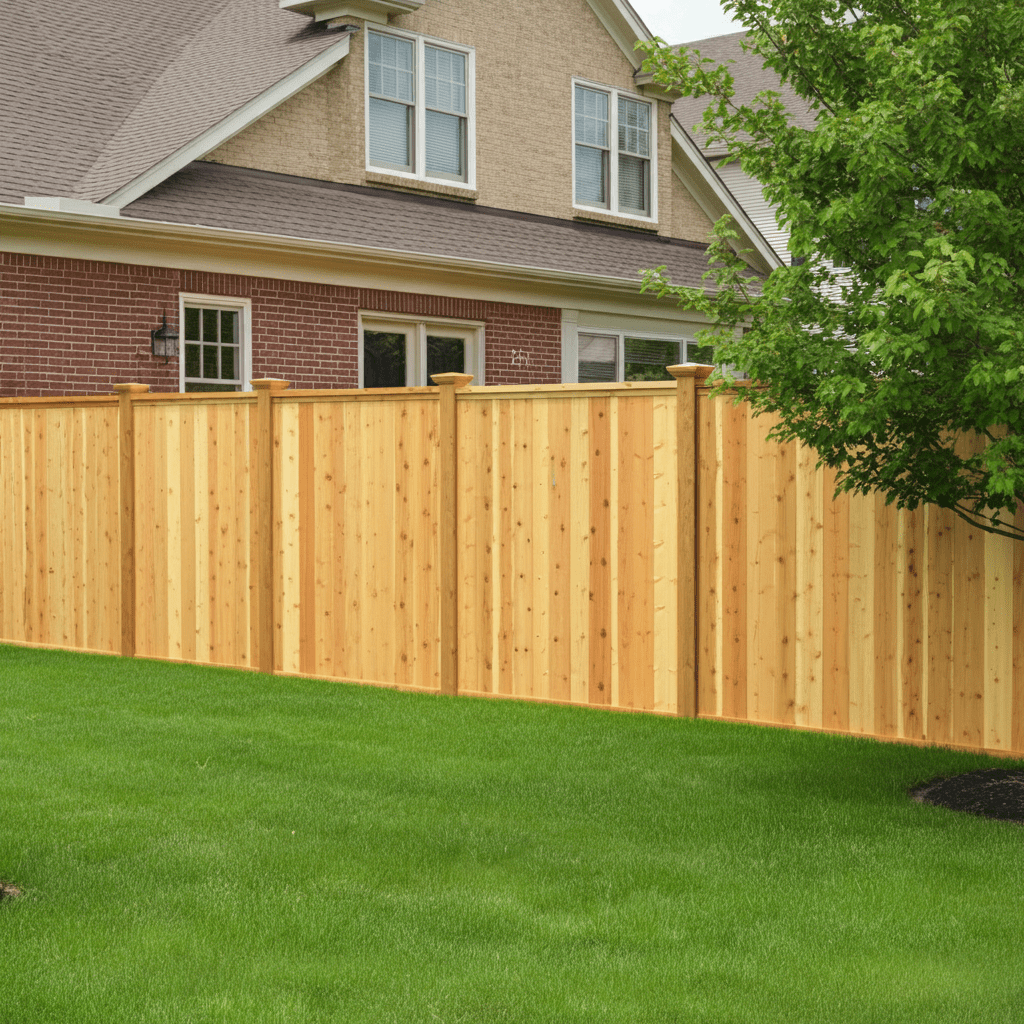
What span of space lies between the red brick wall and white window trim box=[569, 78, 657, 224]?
3568mm

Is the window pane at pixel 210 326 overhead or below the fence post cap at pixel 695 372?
overhead

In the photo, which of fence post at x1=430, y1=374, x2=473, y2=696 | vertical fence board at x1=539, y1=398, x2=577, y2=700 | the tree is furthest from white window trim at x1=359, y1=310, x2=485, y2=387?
the tree

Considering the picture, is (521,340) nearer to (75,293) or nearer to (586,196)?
(586,196)

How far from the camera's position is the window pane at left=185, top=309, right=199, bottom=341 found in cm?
1439

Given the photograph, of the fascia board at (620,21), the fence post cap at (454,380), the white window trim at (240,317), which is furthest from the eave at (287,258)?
the fence post cap at (454,380)

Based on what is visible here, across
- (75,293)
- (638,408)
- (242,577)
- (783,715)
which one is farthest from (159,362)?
(783,715)

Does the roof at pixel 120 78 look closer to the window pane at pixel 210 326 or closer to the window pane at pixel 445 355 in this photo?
the window pane at pixel 210 326

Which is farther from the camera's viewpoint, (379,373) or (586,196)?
(586,196)

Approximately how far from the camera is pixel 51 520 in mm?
12094

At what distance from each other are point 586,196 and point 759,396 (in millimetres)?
12165

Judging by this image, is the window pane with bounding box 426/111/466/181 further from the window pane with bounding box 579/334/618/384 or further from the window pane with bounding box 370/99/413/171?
the window pane with bounding box 579/334/618/384

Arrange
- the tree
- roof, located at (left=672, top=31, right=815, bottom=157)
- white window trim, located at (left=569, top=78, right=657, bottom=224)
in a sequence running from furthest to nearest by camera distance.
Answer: roof, located at (left=672, top=31, right=815, bottom=157) → white window trim, located at (left=569, top=78, right=657, bottom=224) → the tree

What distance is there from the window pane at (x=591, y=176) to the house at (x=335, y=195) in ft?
0.09

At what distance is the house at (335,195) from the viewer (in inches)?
541
